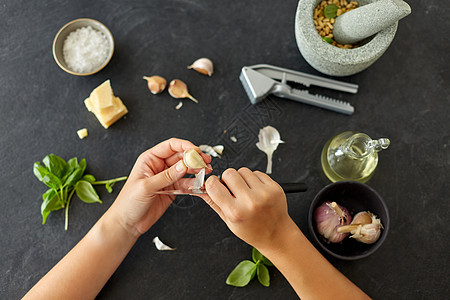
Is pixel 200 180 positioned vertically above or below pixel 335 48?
below

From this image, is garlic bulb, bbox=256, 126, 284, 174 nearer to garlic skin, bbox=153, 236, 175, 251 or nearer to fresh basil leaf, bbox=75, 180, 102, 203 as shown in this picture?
garlic skin, bbox=153, 236, 175, 251

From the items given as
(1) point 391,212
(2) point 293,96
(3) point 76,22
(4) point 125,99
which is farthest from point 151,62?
(1) point 391,212

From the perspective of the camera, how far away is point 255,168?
3.20 feet

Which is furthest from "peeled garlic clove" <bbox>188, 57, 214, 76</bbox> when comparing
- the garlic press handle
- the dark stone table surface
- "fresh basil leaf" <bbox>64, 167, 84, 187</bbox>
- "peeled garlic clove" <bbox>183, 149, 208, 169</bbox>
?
"fresh basil leaf" <bbox>64, 167, 84, 187</bbox>

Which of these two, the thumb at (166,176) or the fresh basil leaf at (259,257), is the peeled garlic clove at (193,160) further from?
the fresh basil leaf at (259,257)

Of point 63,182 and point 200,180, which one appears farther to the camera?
point 63,182

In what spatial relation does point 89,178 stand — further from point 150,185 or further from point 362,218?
point 362,218

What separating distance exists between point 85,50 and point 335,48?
68cm

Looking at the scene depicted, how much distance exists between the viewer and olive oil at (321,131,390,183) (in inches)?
33.2

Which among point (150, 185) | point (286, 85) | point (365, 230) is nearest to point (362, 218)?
point (365, 230)

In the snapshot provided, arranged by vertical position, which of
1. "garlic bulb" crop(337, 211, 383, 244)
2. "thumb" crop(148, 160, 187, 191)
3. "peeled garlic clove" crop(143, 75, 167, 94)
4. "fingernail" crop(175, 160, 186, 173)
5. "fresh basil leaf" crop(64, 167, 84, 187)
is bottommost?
"garlic bulb" crop(337, 211, 383, 244)

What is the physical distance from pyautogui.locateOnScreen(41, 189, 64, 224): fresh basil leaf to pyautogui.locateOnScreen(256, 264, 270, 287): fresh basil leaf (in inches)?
21.5

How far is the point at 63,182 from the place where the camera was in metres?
0.94

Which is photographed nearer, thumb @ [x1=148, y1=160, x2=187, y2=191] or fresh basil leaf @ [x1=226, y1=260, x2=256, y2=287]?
thumb @ [x1=148, y1=160, x2=187, y2=191]
